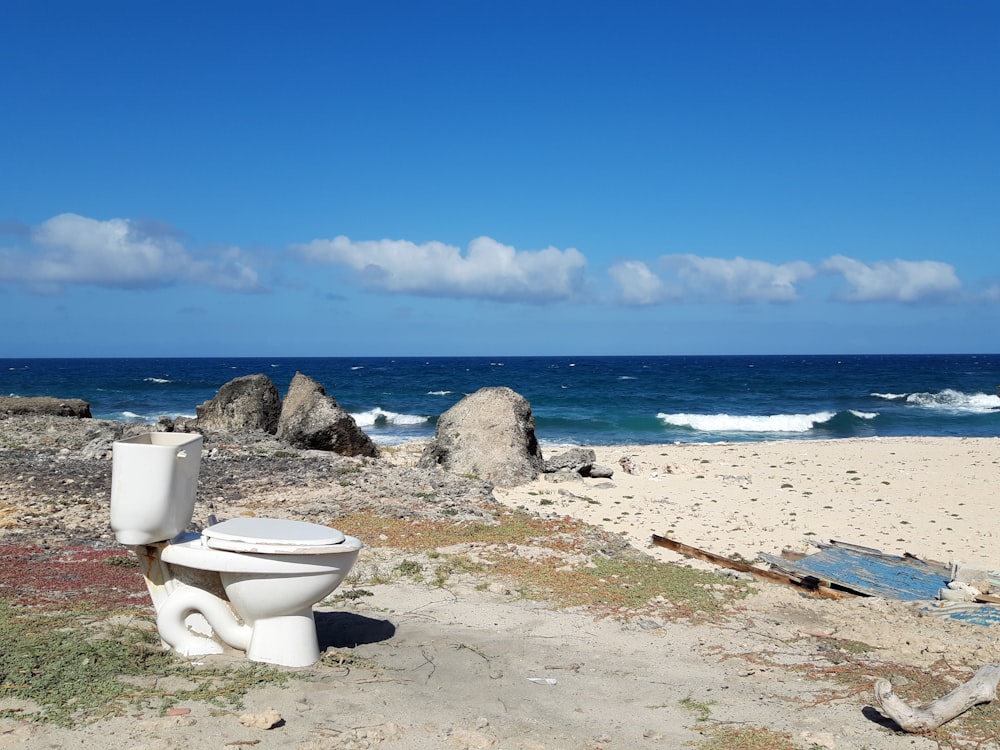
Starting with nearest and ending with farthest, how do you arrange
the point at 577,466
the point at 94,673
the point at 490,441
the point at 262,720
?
1. the point at 262,720
2. the point at 94,673
3. the point at 490,441
4. the point at 577,466

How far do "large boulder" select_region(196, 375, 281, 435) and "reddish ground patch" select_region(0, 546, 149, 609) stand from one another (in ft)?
35.1

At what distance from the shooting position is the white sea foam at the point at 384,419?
32.9 m

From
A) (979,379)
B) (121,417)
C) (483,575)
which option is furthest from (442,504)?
(979,379)

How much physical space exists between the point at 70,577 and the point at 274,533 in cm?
270

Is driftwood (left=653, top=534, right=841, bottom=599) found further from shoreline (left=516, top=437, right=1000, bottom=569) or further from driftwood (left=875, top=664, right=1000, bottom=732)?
driftwood (left=875, top=664, right=1000, bottom=732)

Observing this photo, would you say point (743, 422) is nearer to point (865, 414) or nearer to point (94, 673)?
point (865, 414)

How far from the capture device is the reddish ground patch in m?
5.61

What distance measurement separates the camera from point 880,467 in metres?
15.8

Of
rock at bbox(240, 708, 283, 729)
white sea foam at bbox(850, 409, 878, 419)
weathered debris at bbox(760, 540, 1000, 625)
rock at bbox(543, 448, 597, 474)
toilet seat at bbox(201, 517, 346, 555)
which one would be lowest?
white sea foam at bbox(850, 409, 878, 419)

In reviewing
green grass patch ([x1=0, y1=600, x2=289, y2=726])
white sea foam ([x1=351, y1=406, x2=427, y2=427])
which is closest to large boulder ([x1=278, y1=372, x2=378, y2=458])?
green grass patch ([x1=0, y1=600, x2=289, y2=726])

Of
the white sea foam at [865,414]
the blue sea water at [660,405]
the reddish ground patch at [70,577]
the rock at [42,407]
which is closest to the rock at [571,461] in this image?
the reddish ground patch at [70,577]

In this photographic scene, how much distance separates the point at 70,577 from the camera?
20.3 ft

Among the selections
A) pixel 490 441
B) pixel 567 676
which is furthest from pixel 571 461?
pixel 567 676

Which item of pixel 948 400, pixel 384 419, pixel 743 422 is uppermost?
pixel 948 400
